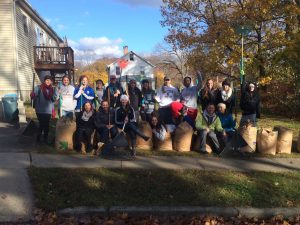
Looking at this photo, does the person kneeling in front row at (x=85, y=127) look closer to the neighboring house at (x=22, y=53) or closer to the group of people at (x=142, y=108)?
the group of people at (x=142, y=108)

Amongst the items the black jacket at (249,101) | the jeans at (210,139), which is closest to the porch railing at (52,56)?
the black jacket at (249,101)

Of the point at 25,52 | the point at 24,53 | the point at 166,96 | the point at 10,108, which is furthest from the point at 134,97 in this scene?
the point at 25,52

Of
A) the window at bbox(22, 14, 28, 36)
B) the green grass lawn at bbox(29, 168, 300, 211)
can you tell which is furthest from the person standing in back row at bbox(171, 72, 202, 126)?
the window at bbox(22, 14, 28, 36)

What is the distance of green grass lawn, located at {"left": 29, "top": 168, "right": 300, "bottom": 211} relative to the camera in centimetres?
557

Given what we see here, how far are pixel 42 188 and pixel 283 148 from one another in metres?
5.54

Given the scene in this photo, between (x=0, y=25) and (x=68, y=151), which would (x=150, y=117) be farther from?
(x=0, y=25)

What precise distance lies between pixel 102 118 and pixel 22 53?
14.5 m

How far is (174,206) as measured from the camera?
543 cm

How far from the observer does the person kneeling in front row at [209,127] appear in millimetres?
8594

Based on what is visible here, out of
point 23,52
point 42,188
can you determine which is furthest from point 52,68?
point 42,188

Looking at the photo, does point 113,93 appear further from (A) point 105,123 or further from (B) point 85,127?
(B) point 85,127

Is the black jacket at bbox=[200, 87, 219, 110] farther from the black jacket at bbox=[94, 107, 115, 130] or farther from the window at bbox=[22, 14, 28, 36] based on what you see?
the window at bbox=[22, 14, 28, 36]

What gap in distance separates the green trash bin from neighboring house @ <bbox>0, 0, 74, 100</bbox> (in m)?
7.73

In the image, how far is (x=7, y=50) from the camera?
65.1ft
